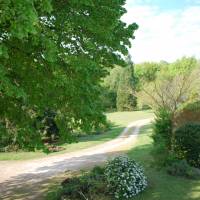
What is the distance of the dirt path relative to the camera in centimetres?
1631

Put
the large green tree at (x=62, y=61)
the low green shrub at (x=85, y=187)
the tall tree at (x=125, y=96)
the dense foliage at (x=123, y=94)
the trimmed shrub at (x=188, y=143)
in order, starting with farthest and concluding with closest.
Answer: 1. the tall tree at (x=125, y=96)
2. the dense foliage at (x=123, y=94)
3. the trimmed shrub at (x=188, y=143)
4. the low green shrub at (x=85, y=187)
5. the large green tree at (x=62, y=61)

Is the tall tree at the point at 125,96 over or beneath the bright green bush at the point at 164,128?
over

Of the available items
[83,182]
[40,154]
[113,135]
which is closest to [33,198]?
[83,182]

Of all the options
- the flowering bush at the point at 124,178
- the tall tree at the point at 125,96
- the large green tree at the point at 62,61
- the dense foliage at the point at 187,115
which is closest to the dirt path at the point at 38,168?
the flowering bush at the point at 124,178

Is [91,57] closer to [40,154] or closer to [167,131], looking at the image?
[167,131]

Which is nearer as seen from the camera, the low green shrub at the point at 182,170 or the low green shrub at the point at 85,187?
the low green shrub at the point at 85,187

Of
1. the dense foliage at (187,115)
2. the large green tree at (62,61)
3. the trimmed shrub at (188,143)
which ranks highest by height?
the large green tree at (62,61)

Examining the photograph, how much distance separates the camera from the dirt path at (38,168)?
53.5 ft

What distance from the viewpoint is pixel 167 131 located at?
769 inches

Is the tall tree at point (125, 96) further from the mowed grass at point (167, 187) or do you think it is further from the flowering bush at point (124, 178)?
the flowering bush at point (124, 178)

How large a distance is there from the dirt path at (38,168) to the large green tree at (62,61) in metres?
4.61

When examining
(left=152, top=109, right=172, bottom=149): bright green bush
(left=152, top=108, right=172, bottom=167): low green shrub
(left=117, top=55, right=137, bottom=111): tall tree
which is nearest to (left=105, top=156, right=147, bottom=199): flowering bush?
(left=152, top=108, right=172, bottom=167): low green shrub

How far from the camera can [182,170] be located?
16.9m

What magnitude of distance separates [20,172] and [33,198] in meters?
5.41
